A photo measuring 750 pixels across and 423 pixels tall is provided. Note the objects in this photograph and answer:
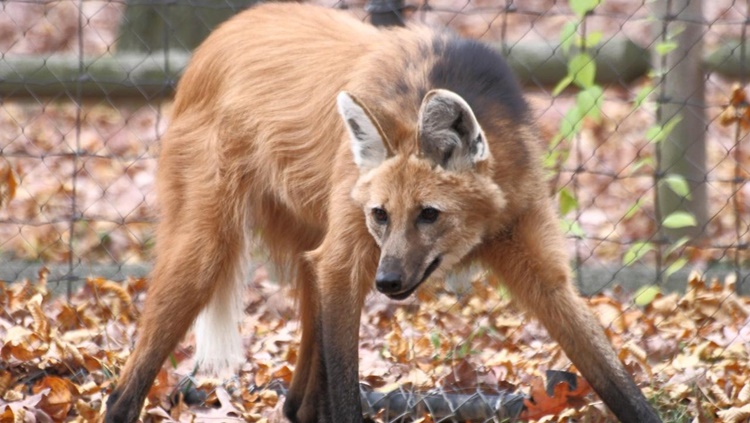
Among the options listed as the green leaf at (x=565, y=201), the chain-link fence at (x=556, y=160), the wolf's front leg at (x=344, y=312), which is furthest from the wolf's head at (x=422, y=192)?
the green leaf at (x=565, y=201)

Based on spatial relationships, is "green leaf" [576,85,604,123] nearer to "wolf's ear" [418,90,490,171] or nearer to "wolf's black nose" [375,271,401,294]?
"wolf's ear" [418,90,490,171]

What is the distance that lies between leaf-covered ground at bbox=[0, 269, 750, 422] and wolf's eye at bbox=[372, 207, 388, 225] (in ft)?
2.43

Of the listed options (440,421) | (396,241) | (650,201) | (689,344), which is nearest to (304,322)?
(440,421)

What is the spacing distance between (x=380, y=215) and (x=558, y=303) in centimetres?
62

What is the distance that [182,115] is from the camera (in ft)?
12.4

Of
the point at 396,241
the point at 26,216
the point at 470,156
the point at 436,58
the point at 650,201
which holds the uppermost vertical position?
the point at 436,58

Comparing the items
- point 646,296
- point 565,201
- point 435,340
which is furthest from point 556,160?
point 435,340

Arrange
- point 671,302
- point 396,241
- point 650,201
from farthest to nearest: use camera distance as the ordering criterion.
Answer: point 650,201 → point 671,302 → point 396,241

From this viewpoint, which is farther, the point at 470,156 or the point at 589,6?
the point at 589,6

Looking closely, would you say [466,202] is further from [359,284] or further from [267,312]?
[267,312]

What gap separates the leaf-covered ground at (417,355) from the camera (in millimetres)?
3420

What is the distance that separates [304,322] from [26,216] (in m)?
3.39

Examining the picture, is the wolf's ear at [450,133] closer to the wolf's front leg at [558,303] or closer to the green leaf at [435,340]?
the wolf's front leg at [558,303]

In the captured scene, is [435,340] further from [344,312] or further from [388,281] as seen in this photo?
[388,281]
